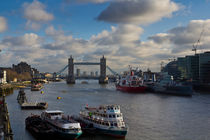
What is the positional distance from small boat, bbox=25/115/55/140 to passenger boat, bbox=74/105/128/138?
4983 mm

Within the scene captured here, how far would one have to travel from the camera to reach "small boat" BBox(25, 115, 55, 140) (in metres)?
34.8

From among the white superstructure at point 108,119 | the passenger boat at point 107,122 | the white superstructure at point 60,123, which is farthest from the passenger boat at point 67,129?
the white superstructure at point 108,119

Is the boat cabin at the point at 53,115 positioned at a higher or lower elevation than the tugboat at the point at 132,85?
lower

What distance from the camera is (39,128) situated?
1437 inches

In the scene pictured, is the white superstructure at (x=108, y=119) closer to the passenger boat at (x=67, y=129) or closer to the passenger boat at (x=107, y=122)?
the passenger boat at (x=107, y=122)

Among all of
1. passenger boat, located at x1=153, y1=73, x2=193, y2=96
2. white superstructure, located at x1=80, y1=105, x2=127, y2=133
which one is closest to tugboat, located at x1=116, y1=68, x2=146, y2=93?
passenger boat, located at x1=153, y1=73, x2=193, y2=96

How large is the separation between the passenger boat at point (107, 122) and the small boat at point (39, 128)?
498 centimetres

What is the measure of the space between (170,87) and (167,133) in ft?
254

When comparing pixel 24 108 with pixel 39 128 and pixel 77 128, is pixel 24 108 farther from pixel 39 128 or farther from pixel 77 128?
pixel 77 128

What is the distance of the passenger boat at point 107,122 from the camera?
35.1m

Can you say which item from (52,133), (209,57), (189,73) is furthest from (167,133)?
(189,73)

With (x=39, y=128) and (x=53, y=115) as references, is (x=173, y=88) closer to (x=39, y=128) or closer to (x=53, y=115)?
(x=53, y=115)

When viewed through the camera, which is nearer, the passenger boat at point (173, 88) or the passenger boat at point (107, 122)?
the passenger boat at point (107, 122)

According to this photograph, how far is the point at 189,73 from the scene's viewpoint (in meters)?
166
